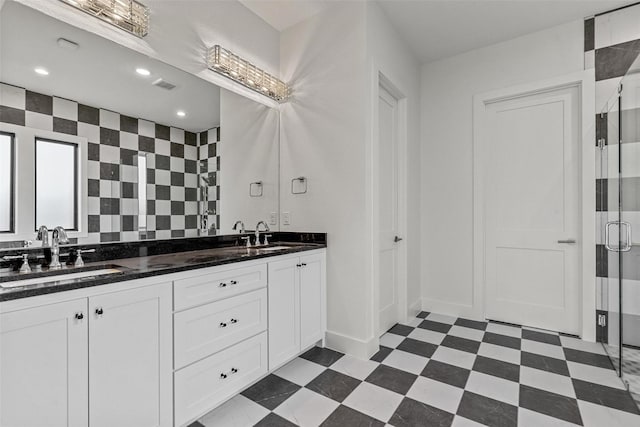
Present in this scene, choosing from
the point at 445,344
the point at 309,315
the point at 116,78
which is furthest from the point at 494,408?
the point at 116,78

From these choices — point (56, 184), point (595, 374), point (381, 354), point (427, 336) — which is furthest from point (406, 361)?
point (56, 184)

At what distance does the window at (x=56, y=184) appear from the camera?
1430 millimetres

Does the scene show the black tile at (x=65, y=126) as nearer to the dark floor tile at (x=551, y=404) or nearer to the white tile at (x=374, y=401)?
the white tile at (x=374, y=401)

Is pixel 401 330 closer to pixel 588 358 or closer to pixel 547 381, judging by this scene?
pixel 547 381

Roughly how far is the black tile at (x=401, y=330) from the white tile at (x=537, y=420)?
114cm

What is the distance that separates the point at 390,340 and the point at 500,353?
837 mm

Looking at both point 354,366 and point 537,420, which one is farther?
point 354,366

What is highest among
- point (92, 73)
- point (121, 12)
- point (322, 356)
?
point (121, 12)

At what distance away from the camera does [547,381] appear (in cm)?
192

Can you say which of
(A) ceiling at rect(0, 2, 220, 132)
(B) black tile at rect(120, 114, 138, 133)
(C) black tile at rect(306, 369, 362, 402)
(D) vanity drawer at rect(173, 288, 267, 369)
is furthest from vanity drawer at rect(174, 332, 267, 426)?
(A) ceiling at rect(0, 2, 220, 132)

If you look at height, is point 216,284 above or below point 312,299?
above

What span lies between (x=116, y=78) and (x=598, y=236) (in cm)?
373

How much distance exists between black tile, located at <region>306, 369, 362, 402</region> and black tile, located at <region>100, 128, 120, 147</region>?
6.10 ft

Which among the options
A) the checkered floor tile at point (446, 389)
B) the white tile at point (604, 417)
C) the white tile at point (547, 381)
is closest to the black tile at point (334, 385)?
the checkered floor tile at point (446, 389)
